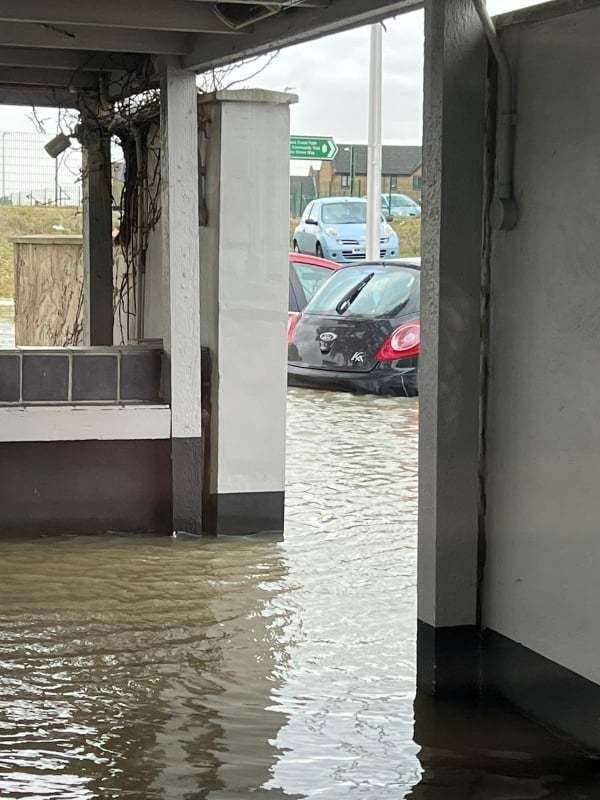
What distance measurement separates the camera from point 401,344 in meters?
14.2

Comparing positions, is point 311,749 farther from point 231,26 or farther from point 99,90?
point 99,90

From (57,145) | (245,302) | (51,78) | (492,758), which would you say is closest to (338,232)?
(57,145)

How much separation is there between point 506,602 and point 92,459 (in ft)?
11.1

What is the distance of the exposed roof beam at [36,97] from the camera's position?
9.15 meters

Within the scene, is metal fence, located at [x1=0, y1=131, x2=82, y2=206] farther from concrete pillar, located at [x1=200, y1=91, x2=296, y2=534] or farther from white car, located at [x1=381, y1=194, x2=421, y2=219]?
white car, located at [x1=381, y1=194, x2=421, y2=219]

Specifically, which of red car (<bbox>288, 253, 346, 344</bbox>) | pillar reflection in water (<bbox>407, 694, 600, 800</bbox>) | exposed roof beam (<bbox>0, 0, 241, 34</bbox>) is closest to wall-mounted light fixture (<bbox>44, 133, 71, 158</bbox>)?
exposed roof beam (<bbox>0, 0, 241, 34</bbox>)

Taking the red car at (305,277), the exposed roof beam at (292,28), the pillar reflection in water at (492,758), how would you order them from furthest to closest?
1. the red car at (305,277)
2. the exposed roof beam at (292,28)
3. the pillar reflection in water at (492,758)

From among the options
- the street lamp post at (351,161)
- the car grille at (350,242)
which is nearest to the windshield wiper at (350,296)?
the car grille at (350,242)

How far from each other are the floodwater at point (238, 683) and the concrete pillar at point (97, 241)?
2.73m

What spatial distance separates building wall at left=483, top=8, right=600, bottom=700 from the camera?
412 cm

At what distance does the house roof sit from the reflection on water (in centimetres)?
2760

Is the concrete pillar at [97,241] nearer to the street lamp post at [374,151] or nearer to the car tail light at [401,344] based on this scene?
the car tail light at [401,344]

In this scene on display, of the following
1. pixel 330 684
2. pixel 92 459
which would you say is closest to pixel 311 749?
pixel 330 684

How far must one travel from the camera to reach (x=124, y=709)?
4691 millimetres
